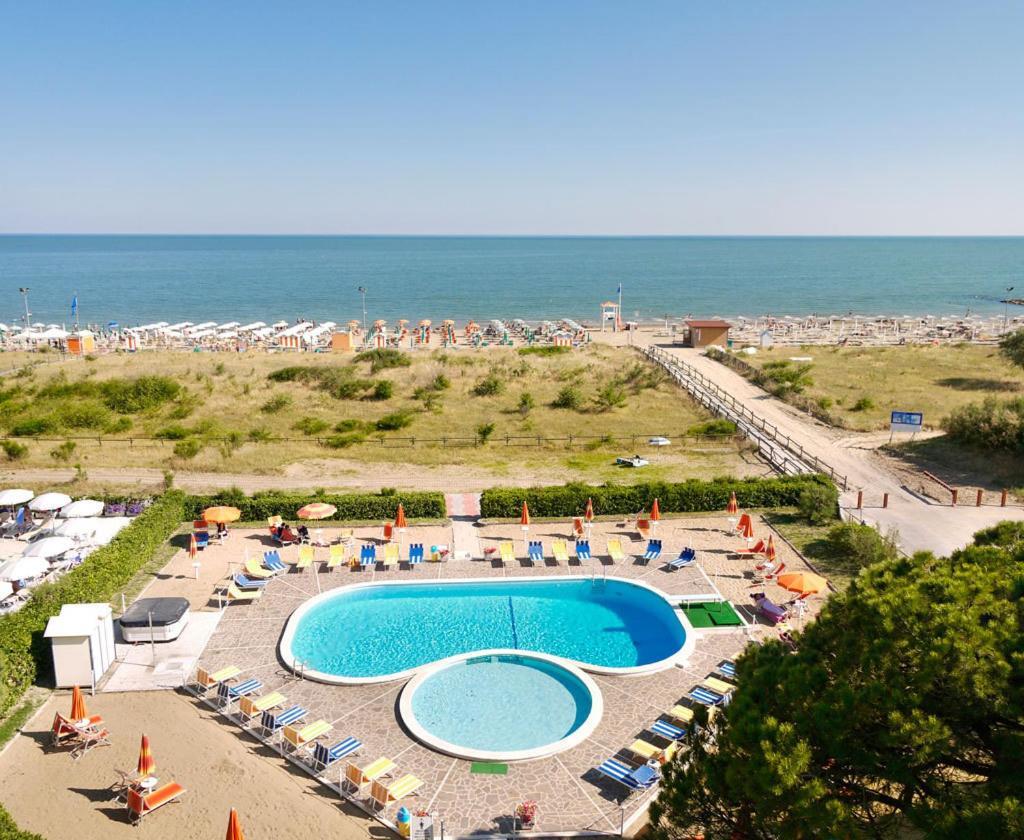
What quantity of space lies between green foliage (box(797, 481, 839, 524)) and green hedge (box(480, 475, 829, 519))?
1062 mm

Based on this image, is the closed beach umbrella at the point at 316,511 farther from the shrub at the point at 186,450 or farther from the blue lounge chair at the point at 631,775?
the blue lounge chair at the point at 631,775

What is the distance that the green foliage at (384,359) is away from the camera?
45.8 metres

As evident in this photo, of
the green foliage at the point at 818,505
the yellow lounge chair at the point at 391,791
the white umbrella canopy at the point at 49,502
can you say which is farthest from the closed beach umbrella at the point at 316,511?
the green foliage at the point at 818,505

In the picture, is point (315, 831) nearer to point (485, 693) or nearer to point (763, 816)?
point (485, 693)

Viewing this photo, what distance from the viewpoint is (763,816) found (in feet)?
25.2

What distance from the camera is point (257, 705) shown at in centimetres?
1480

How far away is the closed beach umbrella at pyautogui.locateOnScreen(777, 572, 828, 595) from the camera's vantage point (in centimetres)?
1828

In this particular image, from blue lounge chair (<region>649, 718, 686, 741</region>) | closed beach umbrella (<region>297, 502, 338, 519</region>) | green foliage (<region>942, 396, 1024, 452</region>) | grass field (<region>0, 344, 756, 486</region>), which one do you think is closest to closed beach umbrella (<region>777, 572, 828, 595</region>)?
blue lounge chair (<region>649, 718, 686, 741</region>)

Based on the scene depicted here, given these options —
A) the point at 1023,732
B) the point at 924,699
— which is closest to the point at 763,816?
the point at 924,699

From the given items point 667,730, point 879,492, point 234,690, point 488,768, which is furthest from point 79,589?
point 879,492

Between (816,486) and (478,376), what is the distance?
2359cm

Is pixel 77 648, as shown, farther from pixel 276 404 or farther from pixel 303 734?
pixel 276 404

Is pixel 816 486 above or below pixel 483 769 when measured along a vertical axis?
above

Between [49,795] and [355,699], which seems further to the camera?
[355,699]
